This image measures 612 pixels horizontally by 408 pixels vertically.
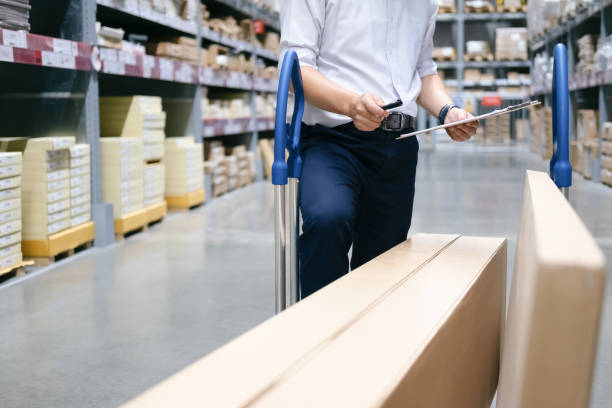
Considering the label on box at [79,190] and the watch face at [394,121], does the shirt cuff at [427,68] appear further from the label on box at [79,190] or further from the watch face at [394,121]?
the label on box at [79,190]

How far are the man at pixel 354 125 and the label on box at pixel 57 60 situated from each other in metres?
2.51

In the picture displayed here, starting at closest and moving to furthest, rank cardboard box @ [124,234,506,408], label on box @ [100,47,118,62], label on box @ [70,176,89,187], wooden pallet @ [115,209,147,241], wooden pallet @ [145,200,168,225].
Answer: cardboard box @ [124,234,506,408]
label on box @ [70,176,89,187]
label on box @ [100,47,118,62]
wooden pallet @ [115,209,147,241]
wooden pallet @ [145,200,168,225]

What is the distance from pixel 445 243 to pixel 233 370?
1243 millimetres

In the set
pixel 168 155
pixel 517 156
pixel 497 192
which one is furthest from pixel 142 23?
pixel 517 156

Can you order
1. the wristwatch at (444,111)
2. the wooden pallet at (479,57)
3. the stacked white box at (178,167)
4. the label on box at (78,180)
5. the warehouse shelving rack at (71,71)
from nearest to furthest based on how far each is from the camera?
the wristwatch at (444,111) < the warehouse shelving rack at (71,71) < the label on box at (78,180) < the stacked white box at (178,167) < the wooden pallet at (479,57)

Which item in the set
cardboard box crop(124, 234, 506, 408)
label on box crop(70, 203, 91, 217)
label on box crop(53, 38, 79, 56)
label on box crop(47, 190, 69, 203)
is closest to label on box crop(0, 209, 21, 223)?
label on box crop(47, 190, 69, 203)

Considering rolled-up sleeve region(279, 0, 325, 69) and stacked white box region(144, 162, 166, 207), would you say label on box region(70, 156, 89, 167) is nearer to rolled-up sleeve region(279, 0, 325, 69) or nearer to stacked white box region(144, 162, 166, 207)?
stacked white box region(144, 162, 166, 207)

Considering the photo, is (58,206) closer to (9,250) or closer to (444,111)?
(9,250)

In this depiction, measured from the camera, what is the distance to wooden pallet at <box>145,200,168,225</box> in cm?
584

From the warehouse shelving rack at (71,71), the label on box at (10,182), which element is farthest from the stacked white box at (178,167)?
the label on box at (10,182)

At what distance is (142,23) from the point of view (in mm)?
7242

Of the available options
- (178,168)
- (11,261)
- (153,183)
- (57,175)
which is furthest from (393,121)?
(178,168)

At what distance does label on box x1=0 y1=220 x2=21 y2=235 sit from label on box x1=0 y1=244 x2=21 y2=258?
0.09 metres

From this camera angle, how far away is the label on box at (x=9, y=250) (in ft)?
12.8
